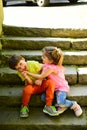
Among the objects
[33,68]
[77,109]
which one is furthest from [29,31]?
[77,109]

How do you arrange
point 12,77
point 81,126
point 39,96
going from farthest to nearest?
point 12,77
point 39,96
point 81,126

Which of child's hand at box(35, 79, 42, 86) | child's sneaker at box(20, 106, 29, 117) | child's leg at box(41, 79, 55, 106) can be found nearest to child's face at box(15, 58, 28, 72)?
child's hand at box(35, 79, 42, 86)

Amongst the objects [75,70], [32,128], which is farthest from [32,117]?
[75,70]

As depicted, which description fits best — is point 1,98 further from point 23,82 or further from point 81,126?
point 81,126

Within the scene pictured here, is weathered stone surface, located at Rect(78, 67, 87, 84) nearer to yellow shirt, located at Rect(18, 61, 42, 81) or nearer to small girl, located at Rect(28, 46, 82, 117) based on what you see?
small girl, located at Rect(28, 46, 82, 117)

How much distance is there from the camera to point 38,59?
→ 13.3ft

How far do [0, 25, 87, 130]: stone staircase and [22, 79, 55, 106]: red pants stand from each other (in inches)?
5.9

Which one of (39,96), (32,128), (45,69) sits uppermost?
(45,69)

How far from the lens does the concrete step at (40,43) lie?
166 inches

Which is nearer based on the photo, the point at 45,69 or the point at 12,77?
the point at 45,69

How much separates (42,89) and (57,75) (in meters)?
0.26

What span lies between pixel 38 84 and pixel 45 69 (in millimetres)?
212

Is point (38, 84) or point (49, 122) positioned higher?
point (38, 84)

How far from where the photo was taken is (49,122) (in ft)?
10.9
